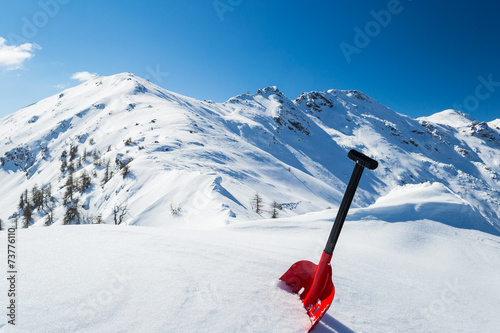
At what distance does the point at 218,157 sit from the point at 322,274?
26.7m

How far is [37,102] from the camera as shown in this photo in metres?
92.6

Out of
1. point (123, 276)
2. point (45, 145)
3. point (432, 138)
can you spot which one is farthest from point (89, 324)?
point (432, 138)

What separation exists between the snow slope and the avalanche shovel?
0.11 metres

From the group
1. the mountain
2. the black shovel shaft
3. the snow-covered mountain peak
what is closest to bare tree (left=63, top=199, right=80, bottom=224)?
the mountain

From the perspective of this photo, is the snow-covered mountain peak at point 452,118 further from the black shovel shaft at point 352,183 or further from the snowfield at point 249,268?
the black shovel shaft at point 352,183

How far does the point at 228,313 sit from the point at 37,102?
400ft

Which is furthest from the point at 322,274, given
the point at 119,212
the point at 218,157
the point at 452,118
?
the point at 452,118

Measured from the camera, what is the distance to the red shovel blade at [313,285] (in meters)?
1.86

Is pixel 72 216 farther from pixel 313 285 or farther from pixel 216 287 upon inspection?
pixel 313 285

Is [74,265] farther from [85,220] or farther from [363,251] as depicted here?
[85,220]

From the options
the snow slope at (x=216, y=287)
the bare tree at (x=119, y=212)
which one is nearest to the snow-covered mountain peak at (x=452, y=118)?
the bare tree at (x=119, y=212)

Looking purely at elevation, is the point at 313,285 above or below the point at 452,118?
below

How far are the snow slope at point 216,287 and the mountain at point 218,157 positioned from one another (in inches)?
89.2

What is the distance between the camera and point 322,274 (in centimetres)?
205
